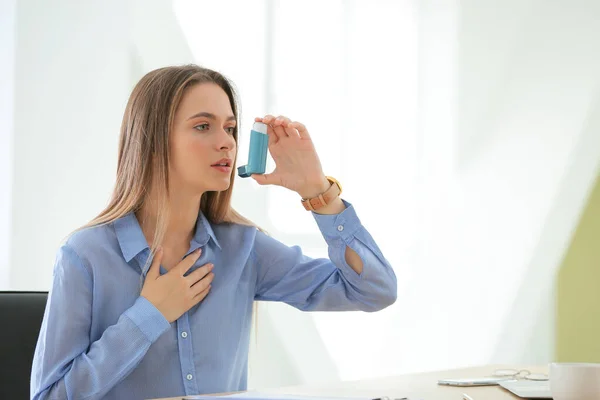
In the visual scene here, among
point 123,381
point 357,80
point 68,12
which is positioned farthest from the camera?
point 357,80

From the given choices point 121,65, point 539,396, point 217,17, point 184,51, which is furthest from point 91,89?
point 539,396

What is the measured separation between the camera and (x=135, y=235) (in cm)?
148

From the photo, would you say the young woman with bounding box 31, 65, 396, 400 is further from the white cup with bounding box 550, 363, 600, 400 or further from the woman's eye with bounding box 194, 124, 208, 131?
the white cup with bounding box 550, 363, 600, 400

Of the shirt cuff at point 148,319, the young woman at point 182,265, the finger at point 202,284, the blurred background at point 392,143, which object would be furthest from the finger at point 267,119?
the blurred background at point 392,143

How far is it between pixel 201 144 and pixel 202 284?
0.29 metres

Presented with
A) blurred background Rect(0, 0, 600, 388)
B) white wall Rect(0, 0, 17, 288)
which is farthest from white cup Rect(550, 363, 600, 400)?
white wall Rect(0, 0, 17, 288)

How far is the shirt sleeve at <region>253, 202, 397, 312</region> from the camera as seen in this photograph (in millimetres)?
1559

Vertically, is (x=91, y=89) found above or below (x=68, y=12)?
below

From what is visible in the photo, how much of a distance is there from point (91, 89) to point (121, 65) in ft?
0.57

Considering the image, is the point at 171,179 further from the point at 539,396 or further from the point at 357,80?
the point at 357,80

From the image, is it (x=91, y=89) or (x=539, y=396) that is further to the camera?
(x=91, y=89)

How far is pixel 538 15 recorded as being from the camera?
3.09 meters

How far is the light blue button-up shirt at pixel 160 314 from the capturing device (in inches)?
50.4

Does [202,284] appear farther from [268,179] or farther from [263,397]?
[263,397]
